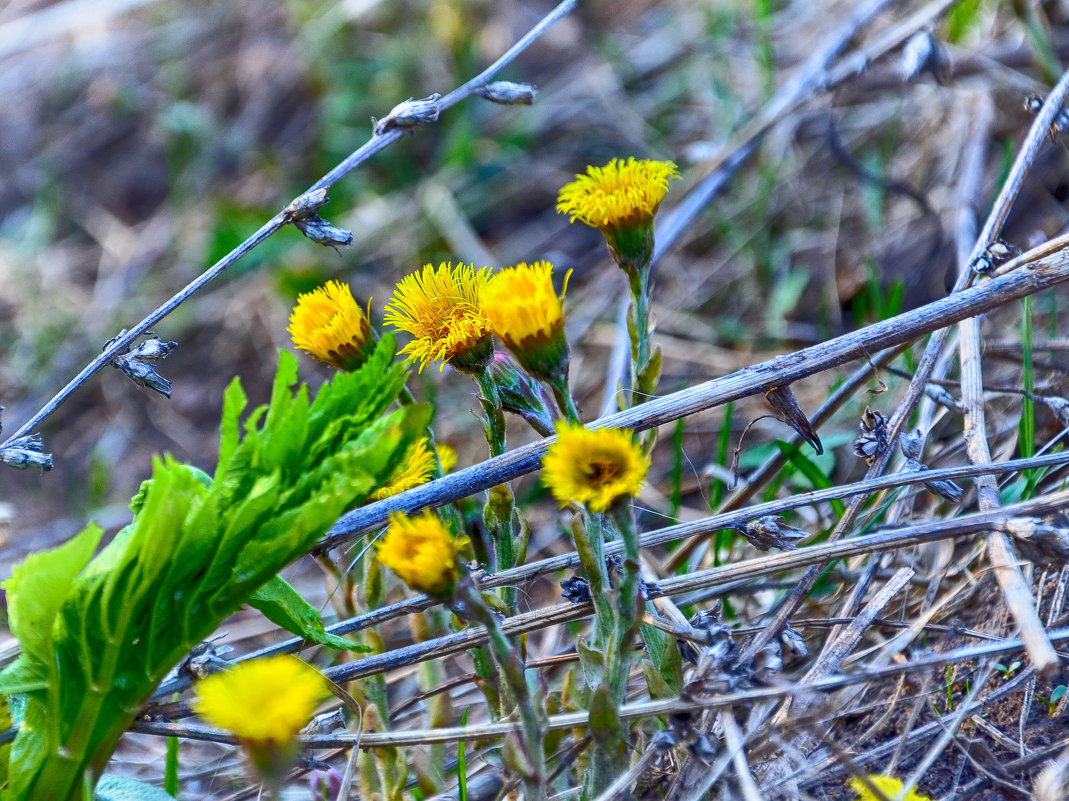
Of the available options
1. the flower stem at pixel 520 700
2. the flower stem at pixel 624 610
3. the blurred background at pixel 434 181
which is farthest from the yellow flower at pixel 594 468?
the blurred background at pixel 434 181

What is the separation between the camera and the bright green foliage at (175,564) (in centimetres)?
107

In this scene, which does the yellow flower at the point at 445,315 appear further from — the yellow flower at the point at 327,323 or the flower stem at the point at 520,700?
the flower stem at the point at 520,700

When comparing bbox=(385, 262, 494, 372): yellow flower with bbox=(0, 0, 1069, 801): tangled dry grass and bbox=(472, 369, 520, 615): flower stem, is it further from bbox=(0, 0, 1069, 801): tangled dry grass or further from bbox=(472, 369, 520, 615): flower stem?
bbox=(0, 0, 1069, 801): tangled dry grass

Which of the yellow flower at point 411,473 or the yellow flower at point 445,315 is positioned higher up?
the yellow flower at point 445,315

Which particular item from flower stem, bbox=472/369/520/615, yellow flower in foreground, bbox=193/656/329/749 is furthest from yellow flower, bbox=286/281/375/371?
yellow flower in foreground, bbox=193/656/329/749


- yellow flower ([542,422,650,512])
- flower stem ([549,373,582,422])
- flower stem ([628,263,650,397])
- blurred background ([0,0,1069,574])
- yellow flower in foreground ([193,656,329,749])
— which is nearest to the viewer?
yellow flower in foreground ([193,656,329,749])

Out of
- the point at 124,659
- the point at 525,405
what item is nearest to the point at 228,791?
the point at 124,659

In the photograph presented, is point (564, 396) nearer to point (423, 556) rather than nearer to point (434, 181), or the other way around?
point (423, 556)

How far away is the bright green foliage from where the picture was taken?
3.50 feet

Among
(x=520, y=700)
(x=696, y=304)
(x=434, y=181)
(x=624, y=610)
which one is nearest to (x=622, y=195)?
(x=624, y=610)

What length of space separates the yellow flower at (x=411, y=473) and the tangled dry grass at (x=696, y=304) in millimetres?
33

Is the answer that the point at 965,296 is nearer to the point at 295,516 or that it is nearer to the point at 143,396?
the point at 295,516

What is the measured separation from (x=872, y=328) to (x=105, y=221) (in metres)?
3.74

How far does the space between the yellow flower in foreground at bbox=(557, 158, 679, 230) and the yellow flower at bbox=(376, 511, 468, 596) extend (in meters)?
0.61
